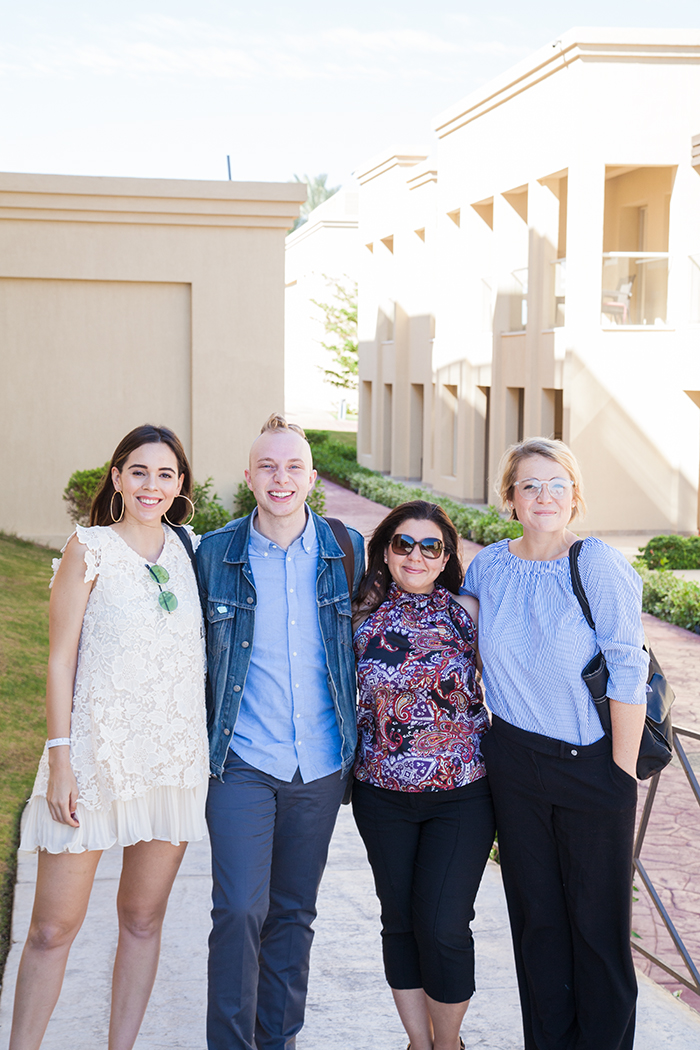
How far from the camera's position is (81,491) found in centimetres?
1083

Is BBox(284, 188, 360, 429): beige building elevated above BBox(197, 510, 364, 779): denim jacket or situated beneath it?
elevated above

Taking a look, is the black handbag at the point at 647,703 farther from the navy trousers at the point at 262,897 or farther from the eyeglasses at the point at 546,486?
the navy trousers at the point at 262,897

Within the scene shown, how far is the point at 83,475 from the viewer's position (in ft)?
35.9

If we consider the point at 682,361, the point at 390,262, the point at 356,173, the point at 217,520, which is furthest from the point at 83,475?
the point at 356,173

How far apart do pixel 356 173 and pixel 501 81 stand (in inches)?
447

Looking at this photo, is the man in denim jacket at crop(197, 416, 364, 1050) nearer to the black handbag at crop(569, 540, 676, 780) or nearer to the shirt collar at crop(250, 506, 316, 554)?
the shirt collar at crop(250, 506, 316, 554)

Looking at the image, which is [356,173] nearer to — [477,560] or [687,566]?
[687,566]

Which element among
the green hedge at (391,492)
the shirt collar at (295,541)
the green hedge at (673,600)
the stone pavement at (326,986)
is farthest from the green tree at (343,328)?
the shirt collar at (295,541)

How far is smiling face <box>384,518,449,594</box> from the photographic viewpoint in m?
3.21

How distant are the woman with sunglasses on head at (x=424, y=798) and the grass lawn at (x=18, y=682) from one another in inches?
67.3

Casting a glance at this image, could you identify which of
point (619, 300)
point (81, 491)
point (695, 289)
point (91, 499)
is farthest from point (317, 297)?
point (91, 499)

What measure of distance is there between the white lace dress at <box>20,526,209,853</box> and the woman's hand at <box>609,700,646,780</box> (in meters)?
1.18

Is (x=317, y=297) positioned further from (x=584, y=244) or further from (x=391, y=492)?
(x=584, y=244)

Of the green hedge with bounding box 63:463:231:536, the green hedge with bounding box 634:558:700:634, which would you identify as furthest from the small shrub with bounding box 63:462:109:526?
the green hedge with bounding box 634:558:700:634
